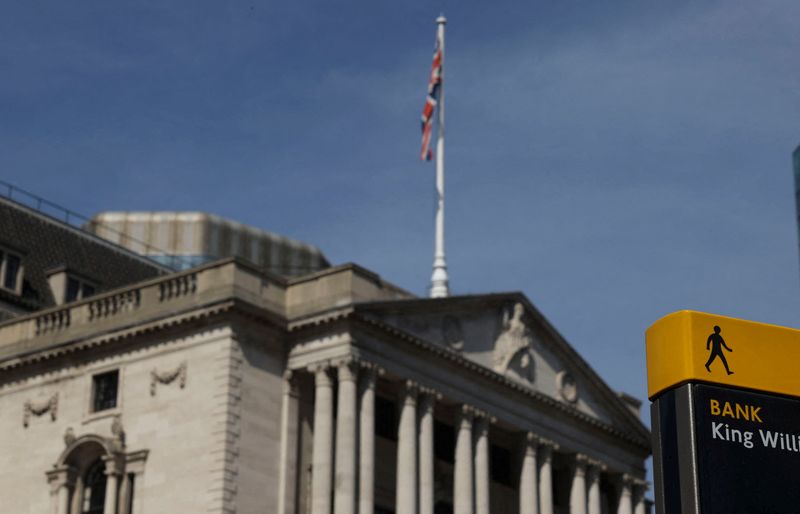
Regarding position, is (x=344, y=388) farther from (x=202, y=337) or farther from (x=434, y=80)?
(x=434, y=80)

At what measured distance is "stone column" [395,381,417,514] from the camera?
53531mm

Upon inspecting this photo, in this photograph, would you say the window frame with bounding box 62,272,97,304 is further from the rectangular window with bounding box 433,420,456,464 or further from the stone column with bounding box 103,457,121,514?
the rectangular window with bounding box 433,420,456,464

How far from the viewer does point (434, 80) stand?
67000 millimetres

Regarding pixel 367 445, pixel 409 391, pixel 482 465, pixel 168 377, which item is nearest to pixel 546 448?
pixel 482 465

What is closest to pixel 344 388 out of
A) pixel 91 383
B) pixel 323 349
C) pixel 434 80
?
pixel 323 349

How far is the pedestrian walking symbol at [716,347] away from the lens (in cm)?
1447

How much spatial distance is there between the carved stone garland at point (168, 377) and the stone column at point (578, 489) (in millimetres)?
18935

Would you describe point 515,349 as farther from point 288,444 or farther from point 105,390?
point 105,390

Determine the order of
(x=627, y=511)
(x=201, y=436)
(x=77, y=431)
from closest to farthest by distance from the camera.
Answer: (x=201, y=436) → (x=77, y=431) → (x=627, y=511)

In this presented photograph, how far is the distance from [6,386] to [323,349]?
13.0m

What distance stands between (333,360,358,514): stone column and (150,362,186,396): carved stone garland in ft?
17.4

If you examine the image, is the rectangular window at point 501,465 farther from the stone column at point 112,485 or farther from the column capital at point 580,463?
the stone column at point 112,485

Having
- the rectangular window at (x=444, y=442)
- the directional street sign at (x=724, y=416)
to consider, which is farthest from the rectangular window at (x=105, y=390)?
the directional street sign at (x=724, y=416)

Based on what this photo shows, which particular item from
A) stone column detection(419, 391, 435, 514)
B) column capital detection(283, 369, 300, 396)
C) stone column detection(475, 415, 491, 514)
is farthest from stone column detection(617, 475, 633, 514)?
column capital detection(283, 369, 300, 396)
